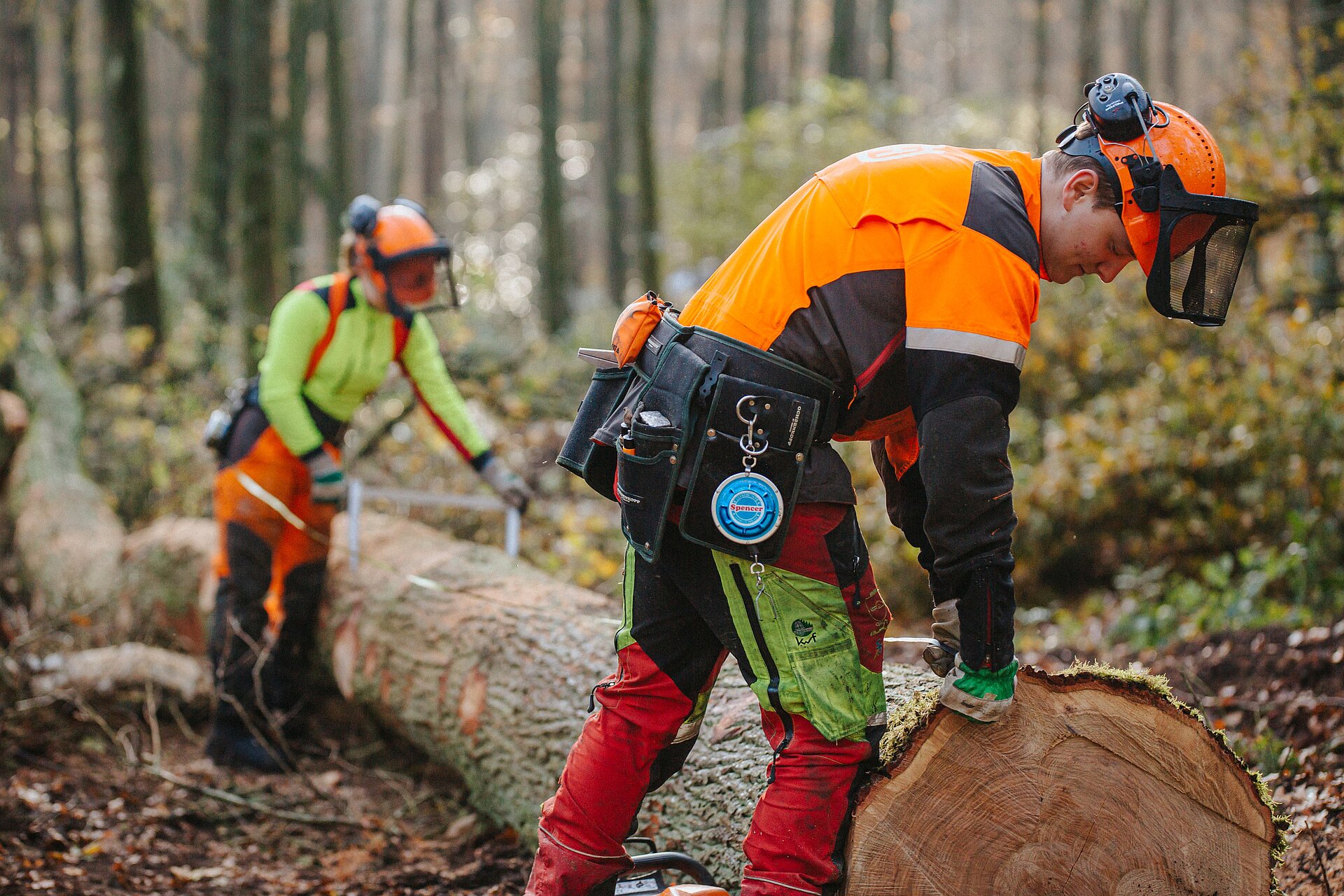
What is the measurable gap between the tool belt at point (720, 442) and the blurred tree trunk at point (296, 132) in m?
12.8

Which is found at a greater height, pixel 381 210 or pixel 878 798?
pixel 381 210

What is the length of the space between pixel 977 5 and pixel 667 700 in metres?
57.2

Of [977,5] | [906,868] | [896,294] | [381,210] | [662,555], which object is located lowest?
[906,868]

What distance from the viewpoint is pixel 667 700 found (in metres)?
2.38

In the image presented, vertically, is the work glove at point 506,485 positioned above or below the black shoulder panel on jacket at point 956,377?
below

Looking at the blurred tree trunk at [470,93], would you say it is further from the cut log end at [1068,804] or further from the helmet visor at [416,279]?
the cut log end at [1068,804]

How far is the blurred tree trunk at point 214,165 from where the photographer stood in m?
12.0

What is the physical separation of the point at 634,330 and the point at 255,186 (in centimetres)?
787

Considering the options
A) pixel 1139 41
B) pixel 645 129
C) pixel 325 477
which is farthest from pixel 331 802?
pixel 1139 41

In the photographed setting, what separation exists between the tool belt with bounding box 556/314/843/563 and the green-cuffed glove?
0.46 m

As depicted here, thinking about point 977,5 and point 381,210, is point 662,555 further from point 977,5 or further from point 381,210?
point 977,5

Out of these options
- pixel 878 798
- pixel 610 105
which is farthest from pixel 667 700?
pixel 610 105

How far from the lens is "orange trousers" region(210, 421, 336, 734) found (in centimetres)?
470

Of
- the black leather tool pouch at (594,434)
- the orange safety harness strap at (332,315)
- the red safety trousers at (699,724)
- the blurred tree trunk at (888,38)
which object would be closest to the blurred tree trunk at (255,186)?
the orange safety harness strap at (332,315)
